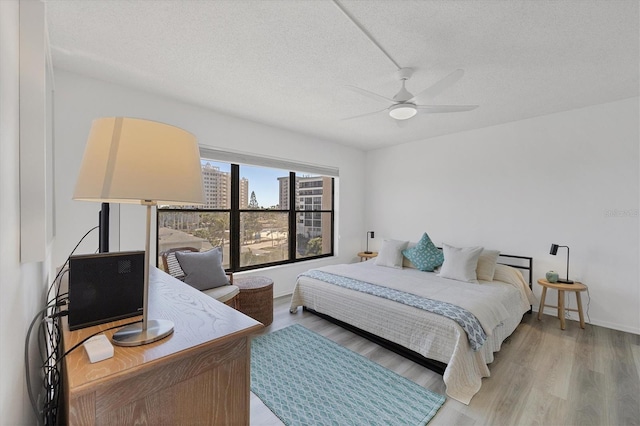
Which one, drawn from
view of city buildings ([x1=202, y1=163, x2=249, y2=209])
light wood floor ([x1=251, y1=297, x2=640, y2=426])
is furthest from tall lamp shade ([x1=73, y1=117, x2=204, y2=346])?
view of city buildings ([x1=202, y1=163, x2=249, y2=209])

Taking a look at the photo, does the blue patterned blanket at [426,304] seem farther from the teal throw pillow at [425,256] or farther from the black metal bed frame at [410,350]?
the teal throw pillow at [425,256]

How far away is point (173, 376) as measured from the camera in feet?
2.88

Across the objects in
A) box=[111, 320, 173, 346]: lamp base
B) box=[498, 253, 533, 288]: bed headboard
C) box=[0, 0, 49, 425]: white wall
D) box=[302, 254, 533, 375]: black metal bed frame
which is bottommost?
box=[302, 254, 533, 375]: black metal bed frame

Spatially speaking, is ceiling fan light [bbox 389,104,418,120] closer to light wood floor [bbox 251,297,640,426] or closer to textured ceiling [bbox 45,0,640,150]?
textured ceiling [bbox 45,0,640,150]

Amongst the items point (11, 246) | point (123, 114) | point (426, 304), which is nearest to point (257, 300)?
point (426, 304)

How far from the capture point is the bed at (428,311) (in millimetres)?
2129

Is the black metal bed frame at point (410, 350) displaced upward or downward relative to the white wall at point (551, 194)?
downward

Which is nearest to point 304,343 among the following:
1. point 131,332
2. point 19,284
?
point 131,332

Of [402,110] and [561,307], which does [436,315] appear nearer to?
[402,110]

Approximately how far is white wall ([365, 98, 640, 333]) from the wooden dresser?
3550mm

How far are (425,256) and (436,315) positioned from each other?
1615 mm

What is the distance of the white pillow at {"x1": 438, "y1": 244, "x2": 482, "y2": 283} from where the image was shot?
3287 millimetres

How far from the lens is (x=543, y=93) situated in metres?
2.85

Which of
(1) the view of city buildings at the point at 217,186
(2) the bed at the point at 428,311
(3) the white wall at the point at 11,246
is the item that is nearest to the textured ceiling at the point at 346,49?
(1) the view of city buildings at the point at 217,186
